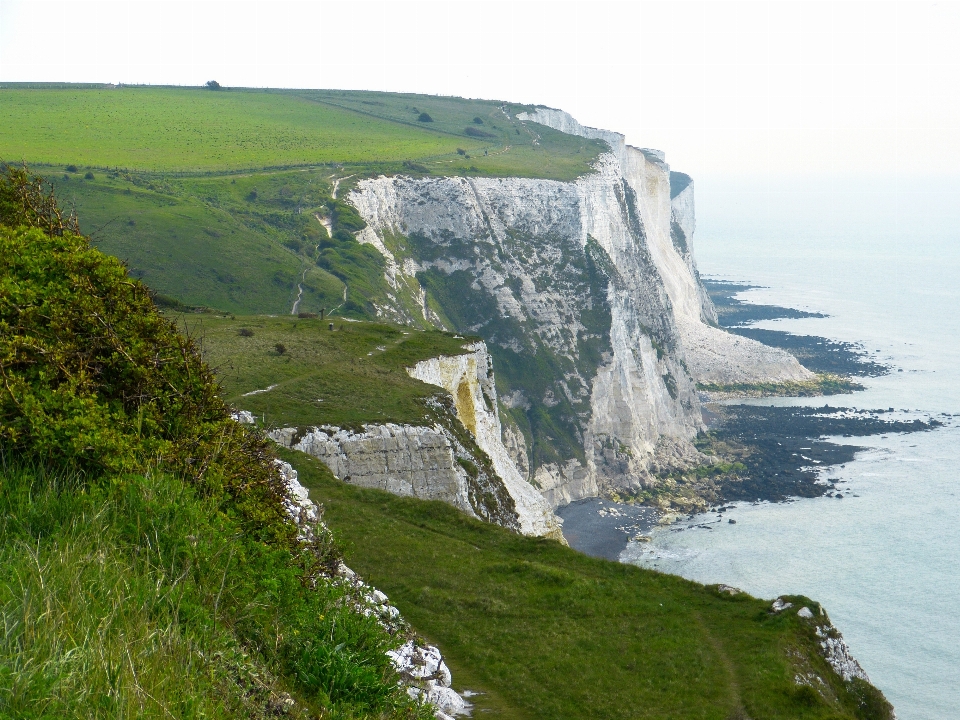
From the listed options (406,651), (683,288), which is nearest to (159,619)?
(406,651)

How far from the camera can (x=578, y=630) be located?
21391 millimetres

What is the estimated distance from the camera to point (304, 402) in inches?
1375

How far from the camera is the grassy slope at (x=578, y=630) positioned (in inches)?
728

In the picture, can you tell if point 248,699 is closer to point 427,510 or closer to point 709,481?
point 427,510

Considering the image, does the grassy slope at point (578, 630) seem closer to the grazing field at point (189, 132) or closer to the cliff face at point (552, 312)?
the cliff face at point (552, 312)

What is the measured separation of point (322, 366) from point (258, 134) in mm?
88912

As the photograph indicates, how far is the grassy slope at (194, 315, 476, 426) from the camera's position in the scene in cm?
3431

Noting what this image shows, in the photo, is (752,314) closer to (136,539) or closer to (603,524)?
(603,524)

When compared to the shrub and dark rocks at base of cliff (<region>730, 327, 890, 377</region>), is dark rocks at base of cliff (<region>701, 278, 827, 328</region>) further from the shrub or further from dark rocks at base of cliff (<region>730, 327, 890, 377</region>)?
the shrub

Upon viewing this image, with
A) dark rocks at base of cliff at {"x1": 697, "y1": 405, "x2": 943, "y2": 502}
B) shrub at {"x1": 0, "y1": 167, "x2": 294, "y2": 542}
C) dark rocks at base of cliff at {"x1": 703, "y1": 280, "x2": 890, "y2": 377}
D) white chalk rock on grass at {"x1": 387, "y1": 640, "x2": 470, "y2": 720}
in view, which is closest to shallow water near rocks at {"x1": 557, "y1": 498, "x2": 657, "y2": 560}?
dark rocks at base of cliff at {"x1": 697, "y1": 405, "x2": 943, "y2": 502}

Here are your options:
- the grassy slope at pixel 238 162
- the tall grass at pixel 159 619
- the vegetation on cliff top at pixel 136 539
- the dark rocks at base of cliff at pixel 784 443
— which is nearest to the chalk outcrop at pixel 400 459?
the vegetation on cliff top at pixel 136 539

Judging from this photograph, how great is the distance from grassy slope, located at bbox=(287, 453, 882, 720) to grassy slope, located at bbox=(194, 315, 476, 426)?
7.08 metres

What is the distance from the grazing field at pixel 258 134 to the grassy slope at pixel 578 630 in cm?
7672

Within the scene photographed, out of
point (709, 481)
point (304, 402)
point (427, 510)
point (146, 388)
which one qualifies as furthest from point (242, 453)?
point (709, 481)
